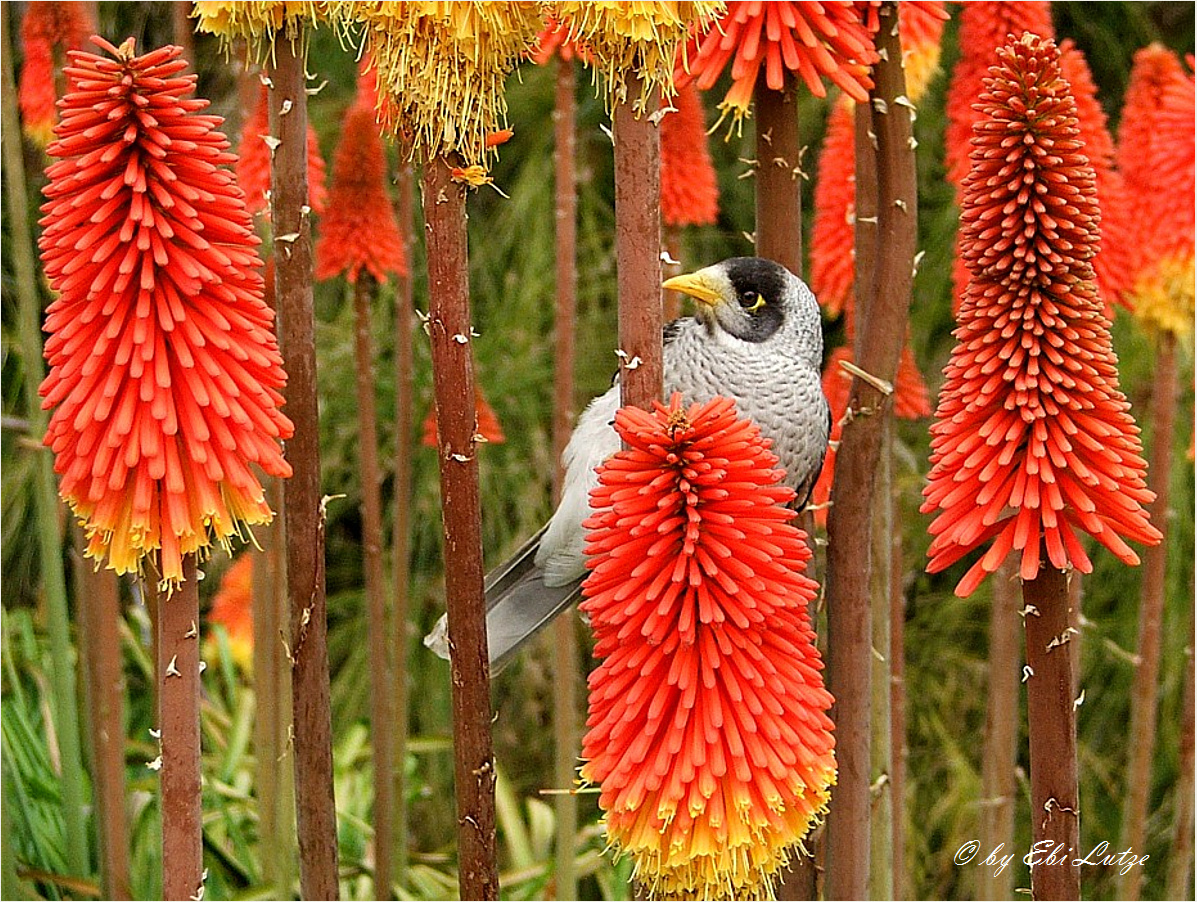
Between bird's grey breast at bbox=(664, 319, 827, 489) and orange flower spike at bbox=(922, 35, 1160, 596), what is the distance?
0.50 m

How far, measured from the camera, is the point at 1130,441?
1289 millimetres

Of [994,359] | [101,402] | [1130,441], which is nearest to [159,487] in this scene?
[101,402]

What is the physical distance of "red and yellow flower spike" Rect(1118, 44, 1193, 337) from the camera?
8.13 ft

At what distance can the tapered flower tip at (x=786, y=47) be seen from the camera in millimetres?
1512

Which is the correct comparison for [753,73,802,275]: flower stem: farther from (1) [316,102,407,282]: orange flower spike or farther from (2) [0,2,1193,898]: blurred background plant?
(2) [0,2,1193,898]: blurred background plant

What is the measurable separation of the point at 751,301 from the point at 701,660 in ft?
2.24

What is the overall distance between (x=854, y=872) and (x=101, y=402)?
0.95m

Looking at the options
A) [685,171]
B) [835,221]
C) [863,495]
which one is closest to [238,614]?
[685,171]

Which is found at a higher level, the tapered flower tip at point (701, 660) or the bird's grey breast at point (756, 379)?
the bird's grey breast at point (756, 379)

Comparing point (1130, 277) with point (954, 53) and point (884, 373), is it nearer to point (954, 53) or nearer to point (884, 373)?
point (884, 373)

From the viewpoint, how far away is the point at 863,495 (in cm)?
163

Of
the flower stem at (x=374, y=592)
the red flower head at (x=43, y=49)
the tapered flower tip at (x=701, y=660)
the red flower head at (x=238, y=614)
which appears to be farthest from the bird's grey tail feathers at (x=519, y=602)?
the red flower head at (x=238, y=614)

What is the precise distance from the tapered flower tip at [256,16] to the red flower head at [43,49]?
819mm

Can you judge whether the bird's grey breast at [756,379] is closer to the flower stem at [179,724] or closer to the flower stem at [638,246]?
the flower stem at [638,246]
